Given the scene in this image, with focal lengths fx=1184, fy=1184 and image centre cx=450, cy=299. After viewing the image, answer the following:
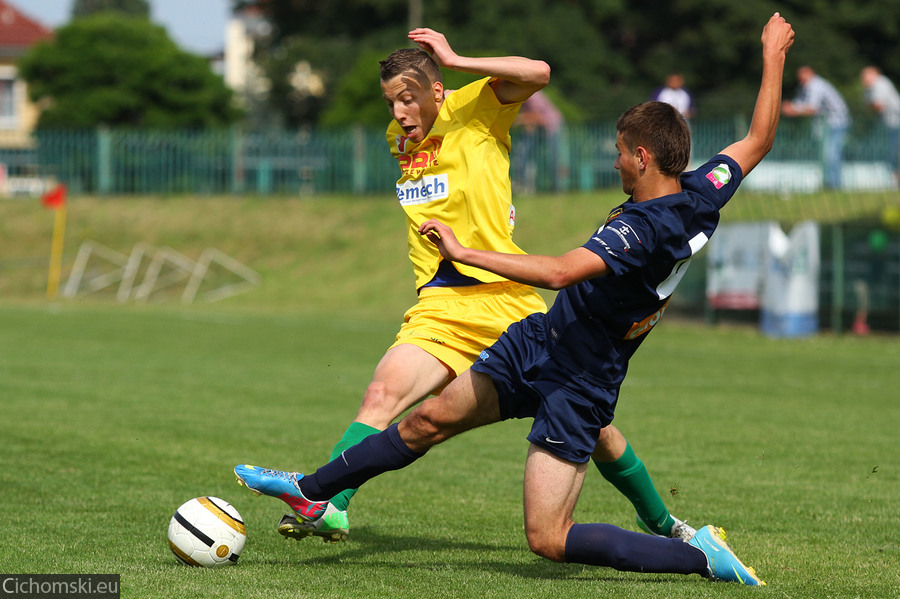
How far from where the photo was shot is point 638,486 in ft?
17.7

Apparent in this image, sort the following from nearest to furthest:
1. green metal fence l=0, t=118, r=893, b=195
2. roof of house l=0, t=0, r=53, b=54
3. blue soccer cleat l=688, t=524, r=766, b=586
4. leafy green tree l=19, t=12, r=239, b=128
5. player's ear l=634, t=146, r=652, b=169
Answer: player's ear l=634, t=146, r=652, b=169 < blue soccer cleat l=688, t=524, r=766, b=586 < green metal fence l=0, t=118, r=893, b=195 < leafy green tree l=19, t=12, r=239, b=128 < roof of house l=0, t=0, r=53, b=54

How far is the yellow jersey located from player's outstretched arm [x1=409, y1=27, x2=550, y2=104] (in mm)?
176

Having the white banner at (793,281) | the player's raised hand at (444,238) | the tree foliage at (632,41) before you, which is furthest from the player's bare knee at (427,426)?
the tree foliage at (632,41)

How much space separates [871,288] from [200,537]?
47.5 feet

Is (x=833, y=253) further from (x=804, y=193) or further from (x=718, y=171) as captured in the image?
(x=718, y=171)

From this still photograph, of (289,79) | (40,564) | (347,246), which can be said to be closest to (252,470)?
(40,564)

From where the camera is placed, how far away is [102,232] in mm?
28906

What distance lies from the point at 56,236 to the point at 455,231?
959 inches

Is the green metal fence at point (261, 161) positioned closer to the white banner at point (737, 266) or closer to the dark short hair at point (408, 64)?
the white banner at point (737, 266)

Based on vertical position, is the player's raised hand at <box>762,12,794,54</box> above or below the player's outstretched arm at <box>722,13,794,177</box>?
above

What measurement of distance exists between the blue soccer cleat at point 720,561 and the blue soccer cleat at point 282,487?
157cm

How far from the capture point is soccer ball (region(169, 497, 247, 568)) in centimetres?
499

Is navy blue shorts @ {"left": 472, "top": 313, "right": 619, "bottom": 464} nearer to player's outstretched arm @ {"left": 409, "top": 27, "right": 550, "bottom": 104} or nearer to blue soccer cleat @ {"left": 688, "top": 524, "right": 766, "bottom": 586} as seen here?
blue soccer cleat @ {"left": 688, "top": 524, "right": 766, "bottom": 586}

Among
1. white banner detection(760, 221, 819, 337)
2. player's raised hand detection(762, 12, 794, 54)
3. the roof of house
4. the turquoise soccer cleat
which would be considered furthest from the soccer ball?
the roof of house
